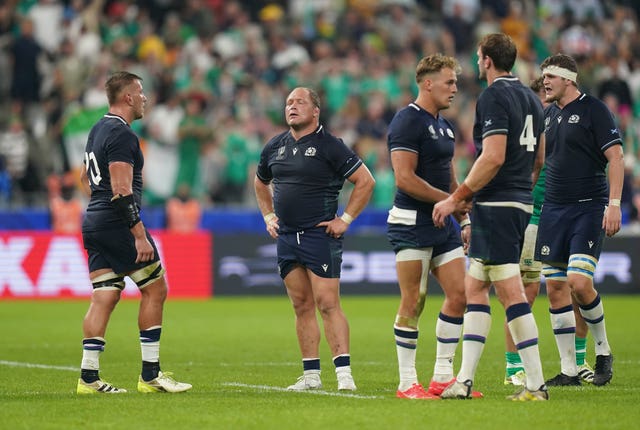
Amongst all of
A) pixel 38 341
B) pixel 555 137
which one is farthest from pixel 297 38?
pixel 555 137

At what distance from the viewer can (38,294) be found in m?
23.2

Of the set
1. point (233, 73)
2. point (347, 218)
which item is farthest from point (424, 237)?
point (233, 73)

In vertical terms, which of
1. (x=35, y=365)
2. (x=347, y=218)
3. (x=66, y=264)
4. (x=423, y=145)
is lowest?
(x=35, y=365)

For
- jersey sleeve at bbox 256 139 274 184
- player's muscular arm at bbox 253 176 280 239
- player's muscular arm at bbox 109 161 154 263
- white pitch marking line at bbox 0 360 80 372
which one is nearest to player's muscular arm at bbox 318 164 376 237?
player's muscular arm at bbox 253 176 280 239

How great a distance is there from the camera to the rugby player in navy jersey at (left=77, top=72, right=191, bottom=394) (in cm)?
1070

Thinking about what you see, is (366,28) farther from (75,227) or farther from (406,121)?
(406,121)

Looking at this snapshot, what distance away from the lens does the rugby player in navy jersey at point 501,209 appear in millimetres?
9484

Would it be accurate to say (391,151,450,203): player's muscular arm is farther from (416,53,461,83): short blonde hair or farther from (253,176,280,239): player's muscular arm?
(253,176,280,239): player's muscular arm

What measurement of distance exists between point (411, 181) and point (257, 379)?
3.03 meters

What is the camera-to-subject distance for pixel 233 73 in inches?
1089

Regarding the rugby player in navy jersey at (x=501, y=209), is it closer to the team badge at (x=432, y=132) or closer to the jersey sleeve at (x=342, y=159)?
the team badge at (x=432, y=132)

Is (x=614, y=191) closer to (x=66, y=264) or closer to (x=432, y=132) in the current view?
(x=432, y=132)

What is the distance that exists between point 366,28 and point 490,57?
20990 mm

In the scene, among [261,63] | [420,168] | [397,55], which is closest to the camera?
[420,168]
